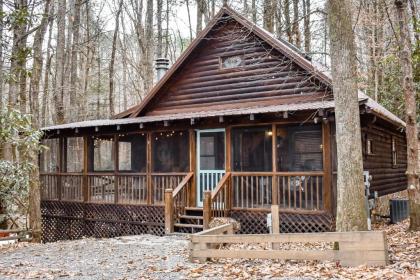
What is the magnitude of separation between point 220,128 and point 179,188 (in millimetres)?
2281

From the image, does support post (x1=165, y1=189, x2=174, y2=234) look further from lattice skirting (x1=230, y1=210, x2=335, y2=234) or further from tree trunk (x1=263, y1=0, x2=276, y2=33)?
tree trunk (x1=263, y1=0, x2=276, y2=33)

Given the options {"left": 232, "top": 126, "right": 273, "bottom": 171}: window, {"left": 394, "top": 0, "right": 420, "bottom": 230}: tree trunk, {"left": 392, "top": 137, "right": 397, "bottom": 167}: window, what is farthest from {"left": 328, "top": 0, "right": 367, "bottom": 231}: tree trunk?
{"left": 392, "top": 137, "right": 397, "bottom": 167}: window

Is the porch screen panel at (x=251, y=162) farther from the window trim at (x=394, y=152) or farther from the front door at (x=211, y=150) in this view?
the window trim at (x=394, y=152)

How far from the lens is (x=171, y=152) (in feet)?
53.9

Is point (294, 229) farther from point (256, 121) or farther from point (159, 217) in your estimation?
point (159, 217)

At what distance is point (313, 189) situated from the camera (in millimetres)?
11680

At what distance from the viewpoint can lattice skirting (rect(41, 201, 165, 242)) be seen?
13.7m

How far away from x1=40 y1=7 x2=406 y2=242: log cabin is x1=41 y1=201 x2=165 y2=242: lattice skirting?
0.12 feet

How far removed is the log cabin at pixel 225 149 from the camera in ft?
37.7

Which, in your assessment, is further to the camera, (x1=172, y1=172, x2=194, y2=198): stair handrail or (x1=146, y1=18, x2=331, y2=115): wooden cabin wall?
(x1=146, y1=18, x2=331, y2=115): wooden cabin wall

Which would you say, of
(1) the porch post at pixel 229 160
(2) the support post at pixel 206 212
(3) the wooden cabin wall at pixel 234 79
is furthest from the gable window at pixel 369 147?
(2) the support post at pixel 206 212

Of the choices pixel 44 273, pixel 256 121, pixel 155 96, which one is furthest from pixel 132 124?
pixel 44 273

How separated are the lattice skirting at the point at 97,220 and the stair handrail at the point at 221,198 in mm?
2196

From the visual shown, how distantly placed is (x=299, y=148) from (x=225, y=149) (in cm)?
234
